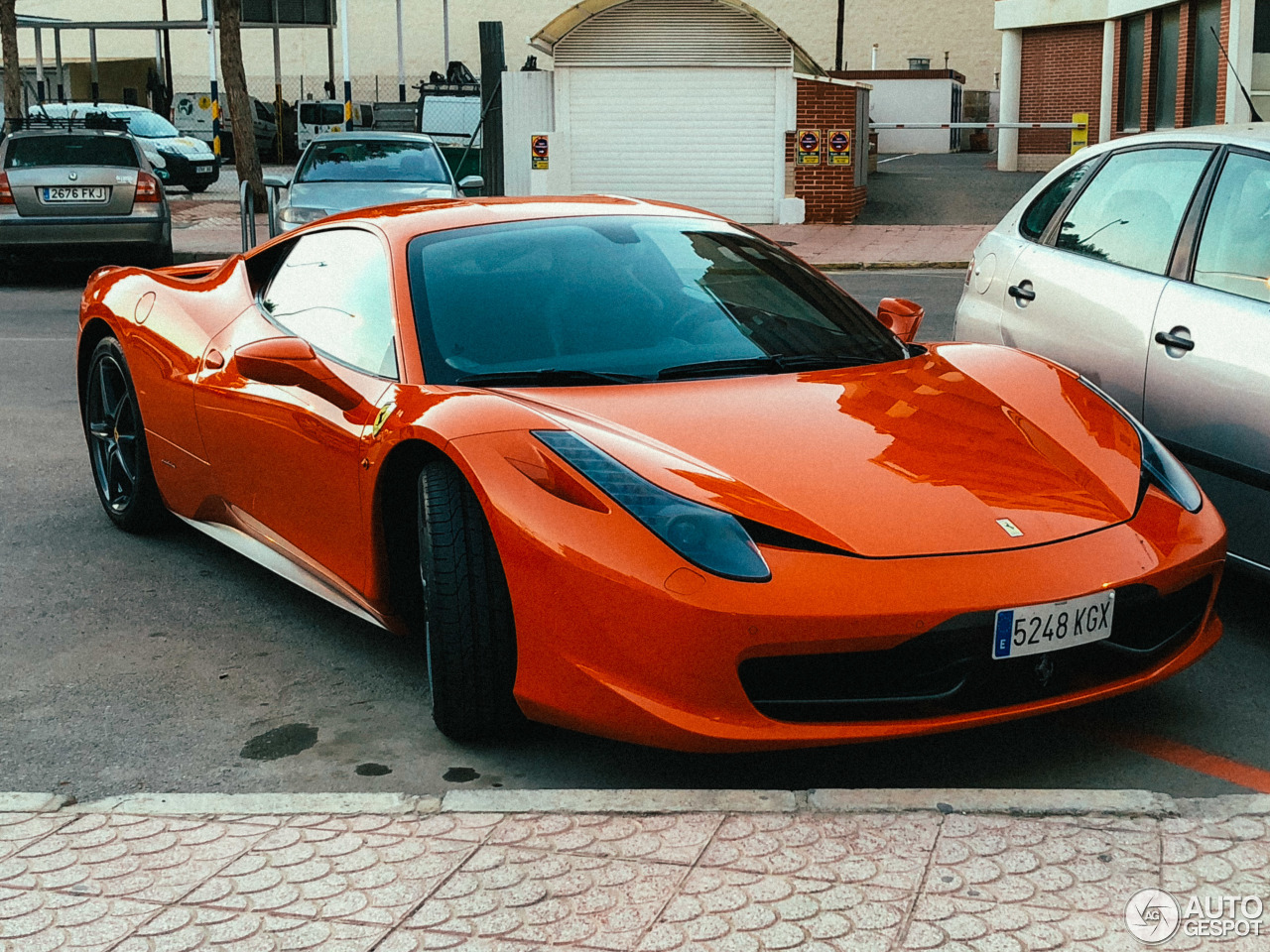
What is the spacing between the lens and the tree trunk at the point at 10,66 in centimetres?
2556


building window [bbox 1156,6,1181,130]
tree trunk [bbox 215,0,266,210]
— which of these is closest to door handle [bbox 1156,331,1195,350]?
tree trunk [bbox 215,0,266,210]

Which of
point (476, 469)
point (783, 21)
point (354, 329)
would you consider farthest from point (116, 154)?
point (783, 21)

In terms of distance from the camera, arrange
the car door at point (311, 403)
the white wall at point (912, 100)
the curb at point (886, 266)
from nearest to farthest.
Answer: the car door at point (311, 403), the curb at point (886, 266), the white wall at point (912, 100)

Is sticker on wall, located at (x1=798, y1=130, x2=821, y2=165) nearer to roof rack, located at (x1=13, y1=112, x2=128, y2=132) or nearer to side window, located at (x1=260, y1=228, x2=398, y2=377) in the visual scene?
roof rack, located at (x1=13, y1=112, x2=128, y2=132)

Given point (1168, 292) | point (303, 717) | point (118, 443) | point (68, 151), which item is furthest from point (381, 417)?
point (68, 151)

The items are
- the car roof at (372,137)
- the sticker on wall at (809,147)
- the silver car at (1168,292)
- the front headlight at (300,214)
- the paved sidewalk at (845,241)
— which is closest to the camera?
the silver car at (1168,292)

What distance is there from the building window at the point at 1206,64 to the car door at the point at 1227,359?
2240 centimetres

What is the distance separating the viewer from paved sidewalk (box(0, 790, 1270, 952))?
2795mm

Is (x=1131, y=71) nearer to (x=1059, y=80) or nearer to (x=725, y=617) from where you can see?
(x=1059, y=80)

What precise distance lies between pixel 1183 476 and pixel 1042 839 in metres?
1.37

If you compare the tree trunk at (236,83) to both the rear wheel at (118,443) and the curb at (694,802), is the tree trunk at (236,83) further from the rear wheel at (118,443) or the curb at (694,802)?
the curb at (694,802)

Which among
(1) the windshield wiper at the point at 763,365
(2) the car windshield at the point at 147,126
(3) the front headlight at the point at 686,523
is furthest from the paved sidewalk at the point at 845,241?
(3) the front headlight at the point at 686,523

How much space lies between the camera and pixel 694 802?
331 cm

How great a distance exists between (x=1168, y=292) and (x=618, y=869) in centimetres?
290
